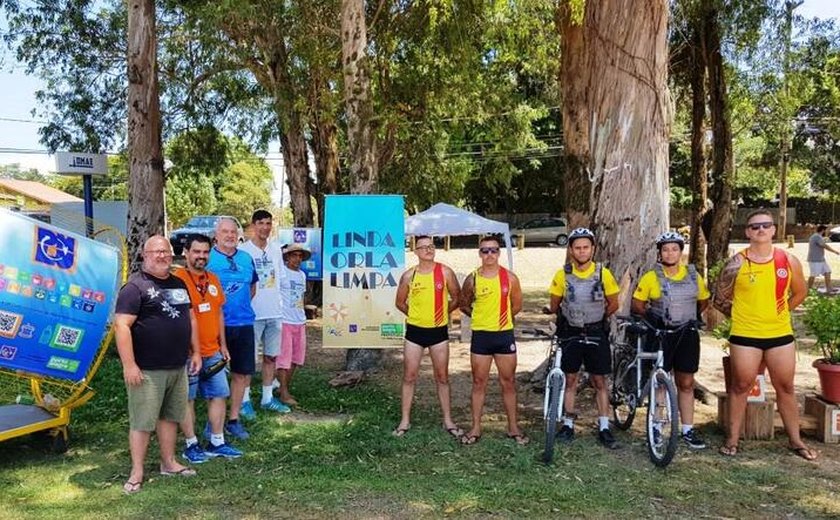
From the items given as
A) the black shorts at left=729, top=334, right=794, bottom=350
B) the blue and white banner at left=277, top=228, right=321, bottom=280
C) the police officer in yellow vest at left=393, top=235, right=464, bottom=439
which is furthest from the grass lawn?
the blue and white banner at left=277, top=228, right=321, bottom=280

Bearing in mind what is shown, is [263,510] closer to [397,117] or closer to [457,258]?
[397,117]

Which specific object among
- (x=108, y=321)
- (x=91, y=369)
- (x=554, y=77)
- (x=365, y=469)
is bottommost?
(x=365, y=469)

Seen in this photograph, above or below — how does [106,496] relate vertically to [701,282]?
below

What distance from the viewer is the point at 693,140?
12.7 metres

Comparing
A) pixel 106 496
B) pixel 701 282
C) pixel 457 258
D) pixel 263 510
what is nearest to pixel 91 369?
pixel 106 496

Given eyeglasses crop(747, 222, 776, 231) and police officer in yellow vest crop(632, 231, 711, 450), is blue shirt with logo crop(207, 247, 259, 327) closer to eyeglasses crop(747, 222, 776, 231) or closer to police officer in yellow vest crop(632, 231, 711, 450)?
police officer in yellow vest crop(632, 231, 711, 450)

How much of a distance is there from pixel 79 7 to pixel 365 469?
35.6 ft

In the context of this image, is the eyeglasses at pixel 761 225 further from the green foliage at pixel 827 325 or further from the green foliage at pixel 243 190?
the green foliage at pixel 243 190

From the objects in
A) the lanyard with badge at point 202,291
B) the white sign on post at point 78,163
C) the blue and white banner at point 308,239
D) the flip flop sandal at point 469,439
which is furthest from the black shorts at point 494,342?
the blue and white banner at point 308,239

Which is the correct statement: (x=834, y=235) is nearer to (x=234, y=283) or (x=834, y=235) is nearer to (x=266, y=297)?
(x=266, y=297)

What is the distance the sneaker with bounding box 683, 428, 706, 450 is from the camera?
17.9 ft

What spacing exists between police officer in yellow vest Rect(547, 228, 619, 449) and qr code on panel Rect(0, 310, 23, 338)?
12.7 feet

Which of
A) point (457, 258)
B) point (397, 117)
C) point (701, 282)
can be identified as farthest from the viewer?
point (457, 258)

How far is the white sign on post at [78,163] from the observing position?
32.9 ft
